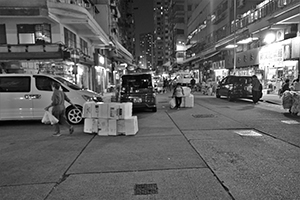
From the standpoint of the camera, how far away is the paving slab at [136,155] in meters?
4.96

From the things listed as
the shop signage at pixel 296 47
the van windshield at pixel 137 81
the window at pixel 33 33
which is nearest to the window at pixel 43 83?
the van windshield at pixel 137 81

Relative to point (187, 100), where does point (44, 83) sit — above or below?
above

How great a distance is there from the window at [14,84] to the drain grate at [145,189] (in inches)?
295

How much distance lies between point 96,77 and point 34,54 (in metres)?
11.5

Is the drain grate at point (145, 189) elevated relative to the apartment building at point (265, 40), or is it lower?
lower

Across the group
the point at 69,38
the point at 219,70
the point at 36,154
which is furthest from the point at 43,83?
the point at 219,70

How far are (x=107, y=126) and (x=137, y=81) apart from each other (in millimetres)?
5696

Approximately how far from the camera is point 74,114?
31.6 ft

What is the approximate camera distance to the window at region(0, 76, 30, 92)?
31.8 ft

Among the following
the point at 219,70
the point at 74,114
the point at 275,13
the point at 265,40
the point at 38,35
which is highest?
the point at 275,13

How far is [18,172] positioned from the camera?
189 inches

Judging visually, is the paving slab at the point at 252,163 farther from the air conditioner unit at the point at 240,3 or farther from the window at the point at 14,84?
the air conditioner unit at the point at 240,3

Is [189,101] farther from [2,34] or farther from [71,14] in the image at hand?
[2,34]

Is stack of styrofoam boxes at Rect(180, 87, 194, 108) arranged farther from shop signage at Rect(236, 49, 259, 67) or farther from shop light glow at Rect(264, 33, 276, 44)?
shop signage at Rect(236, 49, 259, 67)
